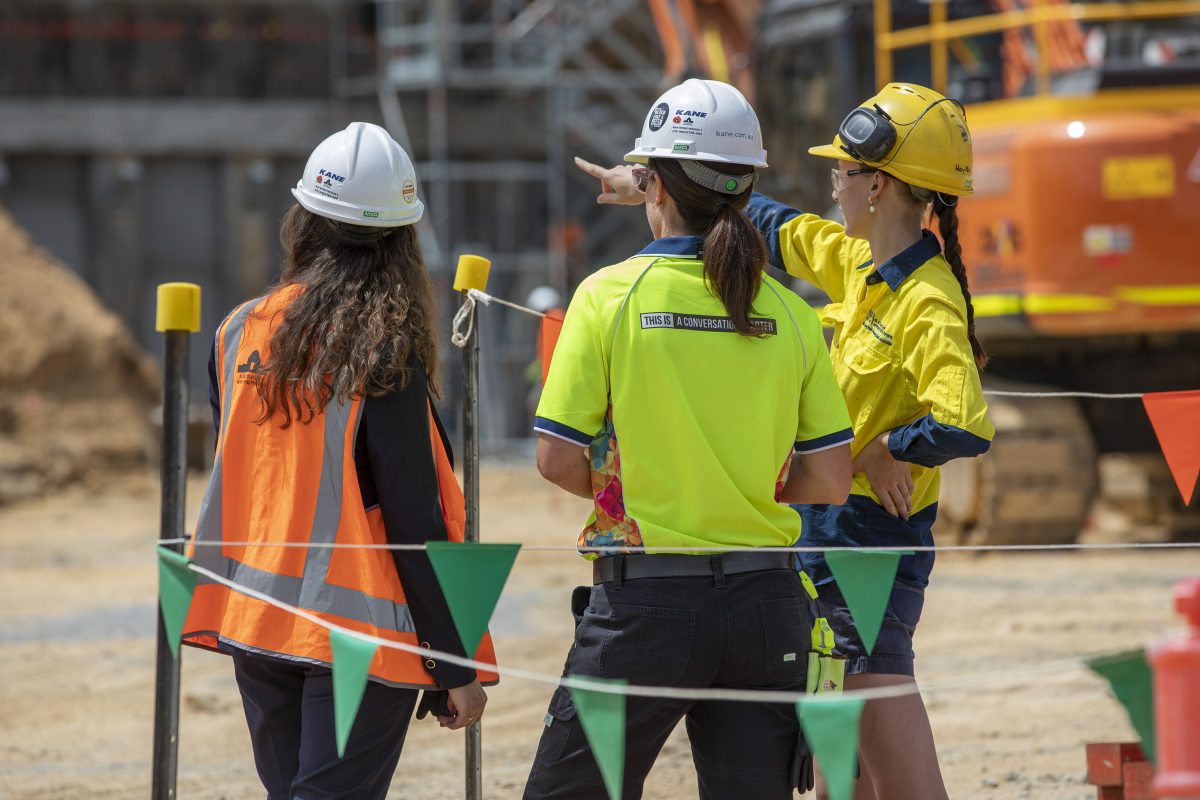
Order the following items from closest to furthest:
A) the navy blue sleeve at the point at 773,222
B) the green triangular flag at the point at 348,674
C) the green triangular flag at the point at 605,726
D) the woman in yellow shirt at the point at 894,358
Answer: the green triangular flag at the point at 605,726, the green triangular flag at the point at 348,674, the woman in yellow shirt at the point at 894,358, the navy blue sleeve at the point at 773,222

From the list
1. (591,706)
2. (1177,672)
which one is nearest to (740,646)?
(591,706)

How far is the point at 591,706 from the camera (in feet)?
9.98

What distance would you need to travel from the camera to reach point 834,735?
2.85 meters

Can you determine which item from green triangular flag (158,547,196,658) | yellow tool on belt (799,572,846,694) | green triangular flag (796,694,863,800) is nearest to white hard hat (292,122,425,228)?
green triangular flag (158,547,196,658)

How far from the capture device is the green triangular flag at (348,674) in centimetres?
317

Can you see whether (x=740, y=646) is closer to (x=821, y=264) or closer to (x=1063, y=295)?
(x=821, y=264)

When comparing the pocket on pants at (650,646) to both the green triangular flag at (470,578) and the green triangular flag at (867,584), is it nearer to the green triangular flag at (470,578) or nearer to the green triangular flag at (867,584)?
the green triangular flag at (470,578)

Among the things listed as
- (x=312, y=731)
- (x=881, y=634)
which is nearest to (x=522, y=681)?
(x=881, y=634)

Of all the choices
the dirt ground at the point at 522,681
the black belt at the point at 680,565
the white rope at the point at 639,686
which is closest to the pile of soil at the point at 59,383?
the dirt ground at the point at 522,681

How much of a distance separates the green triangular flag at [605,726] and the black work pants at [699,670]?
0.15m

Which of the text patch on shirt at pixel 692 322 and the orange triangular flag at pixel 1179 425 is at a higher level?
the text patch on shirt at pixel 692 322

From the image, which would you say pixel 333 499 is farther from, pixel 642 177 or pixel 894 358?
pixel 894 358

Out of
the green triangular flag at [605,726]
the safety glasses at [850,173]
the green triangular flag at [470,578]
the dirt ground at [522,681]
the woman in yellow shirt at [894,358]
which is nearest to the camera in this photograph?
the green triangular flag at [605,726]

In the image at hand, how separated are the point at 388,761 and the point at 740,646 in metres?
0.78
